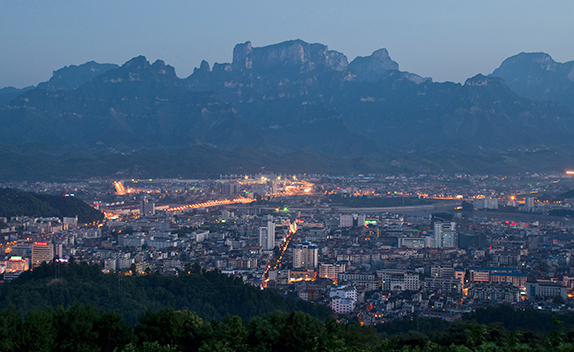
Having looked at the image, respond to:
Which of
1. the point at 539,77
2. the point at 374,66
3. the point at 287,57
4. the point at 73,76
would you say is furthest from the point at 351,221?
the point at 73,76

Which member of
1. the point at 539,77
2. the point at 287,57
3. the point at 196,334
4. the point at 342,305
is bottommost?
the point at 342,305

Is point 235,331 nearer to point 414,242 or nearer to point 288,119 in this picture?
point 414,242

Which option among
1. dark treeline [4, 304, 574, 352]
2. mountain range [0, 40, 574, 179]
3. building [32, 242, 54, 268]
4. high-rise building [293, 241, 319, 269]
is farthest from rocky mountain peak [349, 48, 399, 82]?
dark treeline [4, 304, 574, 352]

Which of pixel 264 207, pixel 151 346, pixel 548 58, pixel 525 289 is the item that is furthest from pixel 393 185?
pixel 548 58

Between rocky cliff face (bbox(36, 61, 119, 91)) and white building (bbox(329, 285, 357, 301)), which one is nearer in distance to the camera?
white building (bbox(329, 285, 357, 301))

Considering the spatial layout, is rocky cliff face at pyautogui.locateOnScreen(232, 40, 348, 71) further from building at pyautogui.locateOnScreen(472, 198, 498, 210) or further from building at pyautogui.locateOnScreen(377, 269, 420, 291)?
building at pyautogui.locateOnScreen(377, 269, 420, 291)

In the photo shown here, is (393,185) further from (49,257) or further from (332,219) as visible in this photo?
(49,257)
